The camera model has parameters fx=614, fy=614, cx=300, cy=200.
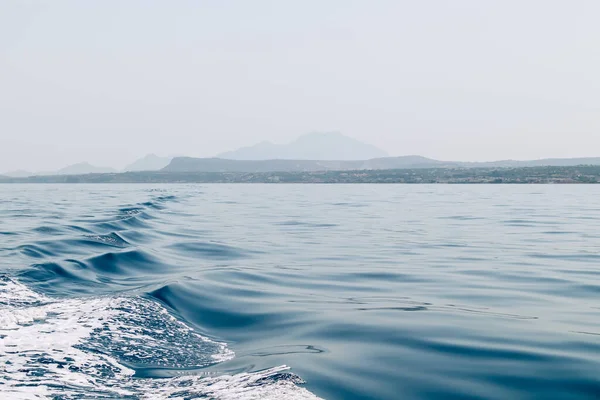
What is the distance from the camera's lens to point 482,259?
1961cm

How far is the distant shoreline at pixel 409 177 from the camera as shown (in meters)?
121

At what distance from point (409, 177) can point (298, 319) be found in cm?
13817

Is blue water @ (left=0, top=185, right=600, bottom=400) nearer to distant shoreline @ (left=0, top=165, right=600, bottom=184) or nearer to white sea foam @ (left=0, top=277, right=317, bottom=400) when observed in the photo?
white sea foam @ (left=0, top=277, right=317, bottom=400)

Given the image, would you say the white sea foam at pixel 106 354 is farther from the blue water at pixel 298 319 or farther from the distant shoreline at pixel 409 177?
the distant shoreline at pixel 409 177

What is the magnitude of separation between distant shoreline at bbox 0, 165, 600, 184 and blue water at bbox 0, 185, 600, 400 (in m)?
104

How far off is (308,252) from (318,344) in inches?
483

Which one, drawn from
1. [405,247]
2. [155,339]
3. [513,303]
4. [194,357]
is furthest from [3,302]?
[405,247]

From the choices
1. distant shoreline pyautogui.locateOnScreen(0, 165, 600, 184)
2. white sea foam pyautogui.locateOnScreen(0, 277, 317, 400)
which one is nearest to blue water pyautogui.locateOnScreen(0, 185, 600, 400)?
white sea foam pyautogui.locateOnScreen(0, 277, 317, 400)

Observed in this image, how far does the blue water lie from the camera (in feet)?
26.1

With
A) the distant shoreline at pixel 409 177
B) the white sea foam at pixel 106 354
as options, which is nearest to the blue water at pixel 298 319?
the white sea foam at pixel 106 354

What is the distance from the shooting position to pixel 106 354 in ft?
30.3

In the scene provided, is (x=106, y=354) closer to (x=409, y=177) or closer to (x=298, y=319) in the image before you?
(x=298, y=319)

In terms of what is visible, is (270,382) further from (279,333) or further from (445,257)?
(445,257)

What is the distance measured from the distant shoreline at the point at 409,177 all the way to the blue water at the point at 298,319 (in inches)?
4092
